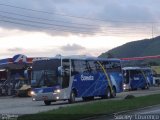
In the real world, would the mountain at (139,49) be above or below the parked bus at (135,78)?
above

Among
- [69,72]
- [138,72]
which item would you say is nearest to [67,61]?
[69,72]

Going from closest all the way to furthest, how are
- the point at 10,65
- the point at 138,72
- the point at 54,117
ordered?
the point at 54,117
the point at 10,65
the point at 138,72

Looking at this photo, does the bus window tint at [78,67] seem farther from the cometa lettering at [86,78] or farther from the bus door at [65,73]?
the bus door at [65,73]

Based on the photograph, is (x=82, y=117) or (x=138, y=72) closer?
(x=82, y=117)

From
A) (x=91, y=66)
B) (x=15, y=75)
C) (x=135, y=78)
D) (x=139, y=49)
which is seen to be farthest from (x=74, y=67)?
(x=139, y=49)

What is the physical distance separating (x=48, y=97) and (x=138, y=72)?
110 feet

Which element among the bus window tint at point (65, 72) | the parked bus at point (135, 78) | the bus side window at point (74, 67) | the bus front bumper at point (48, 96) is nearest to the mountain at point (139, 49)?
the parked bus at point (135, 78)

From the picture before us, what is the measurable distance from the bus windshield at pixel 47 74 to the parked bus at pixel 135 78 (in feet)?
96.7

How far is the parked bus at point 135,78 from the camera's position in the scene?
6572cm

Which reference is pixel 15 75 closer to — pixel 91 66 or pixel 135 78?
pixel 135 78

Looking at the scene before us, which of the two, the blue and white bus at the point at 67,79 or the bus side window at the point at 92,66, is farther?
the bus side window at the point at 92,66

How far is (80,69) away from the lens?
125 ft

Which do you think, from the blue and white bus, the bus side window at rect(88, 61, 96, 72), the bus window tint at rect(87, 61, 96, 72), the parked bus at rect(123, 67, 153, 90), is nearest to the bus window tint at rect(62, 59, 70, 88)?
the blue and white bus

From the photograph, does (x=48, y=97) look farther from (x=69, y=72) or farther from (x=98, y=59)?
(x=98, y=59)
